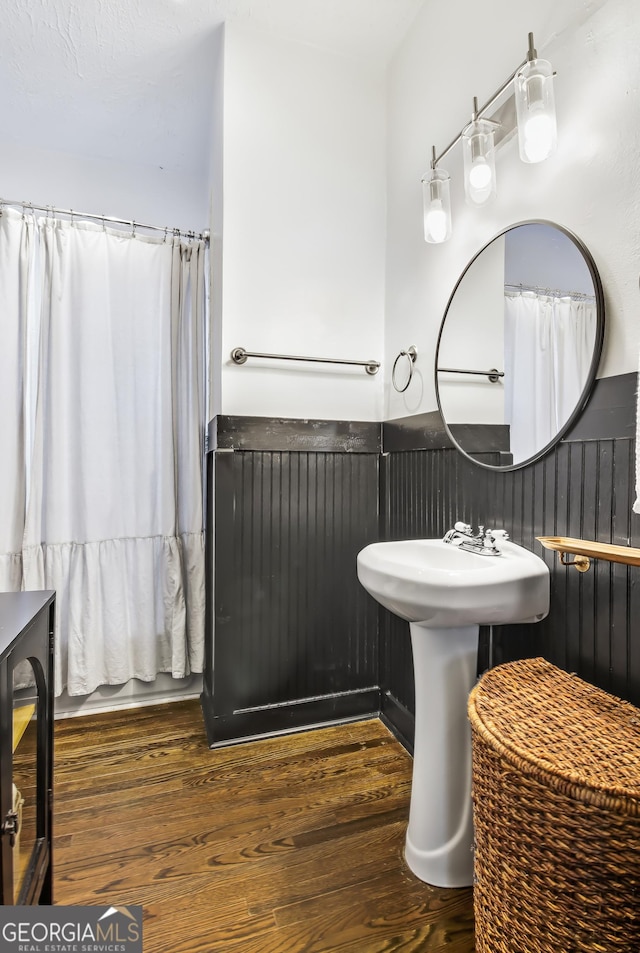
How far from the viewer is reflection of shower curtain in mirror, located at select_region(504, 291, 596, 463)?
1.12 m

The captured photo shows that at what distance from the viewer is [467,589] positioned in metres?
1.06

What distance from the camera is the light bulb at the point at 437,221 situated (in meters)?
1.55

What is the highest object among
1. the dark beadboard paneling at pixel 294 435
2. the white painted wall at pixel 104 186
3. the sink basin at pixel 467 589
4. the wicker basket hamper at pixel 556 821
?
the white painted wall at pixel 104 186

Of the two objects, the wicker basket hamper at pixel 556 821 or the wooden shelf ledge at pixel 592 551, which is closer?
the wicker basket hamper at pixel 556 821

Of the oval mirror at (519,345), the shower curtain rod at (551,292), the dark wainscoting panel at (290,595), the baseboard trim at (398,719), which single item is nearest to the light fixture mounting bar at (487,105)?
the oval mirror at (519,345)

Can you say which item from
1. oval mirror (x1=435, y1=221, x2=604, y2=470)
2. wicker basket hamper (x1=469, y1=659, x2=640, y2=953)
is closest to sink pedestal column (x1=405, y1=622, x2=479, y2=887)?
wicker basket hamper (x1=469, y1=659, x2=640, y2=953)

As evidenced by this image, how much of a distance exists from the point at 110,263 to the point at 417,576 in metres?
1.87

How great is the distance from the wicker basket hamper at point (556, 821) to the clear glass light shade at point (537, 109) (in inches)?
47.8

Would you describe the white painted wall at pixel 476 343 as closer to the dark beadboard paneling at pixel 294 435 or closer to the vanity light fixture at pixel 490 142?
the vanity light fixture at pixel 490 142

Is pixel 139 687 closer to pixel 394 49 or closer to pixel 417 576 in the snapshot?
pixel 417 576

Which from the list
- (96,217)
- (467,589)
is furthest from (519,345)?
(96,217)

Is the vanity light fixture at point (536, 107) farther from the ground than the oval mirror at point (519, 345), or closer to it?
farther from the ground

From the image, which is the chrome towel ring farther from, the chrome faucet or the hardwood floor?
the hardwood floor

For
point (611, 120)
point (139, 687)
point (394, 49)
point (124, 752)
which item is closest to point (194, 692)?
point (139, 687)
